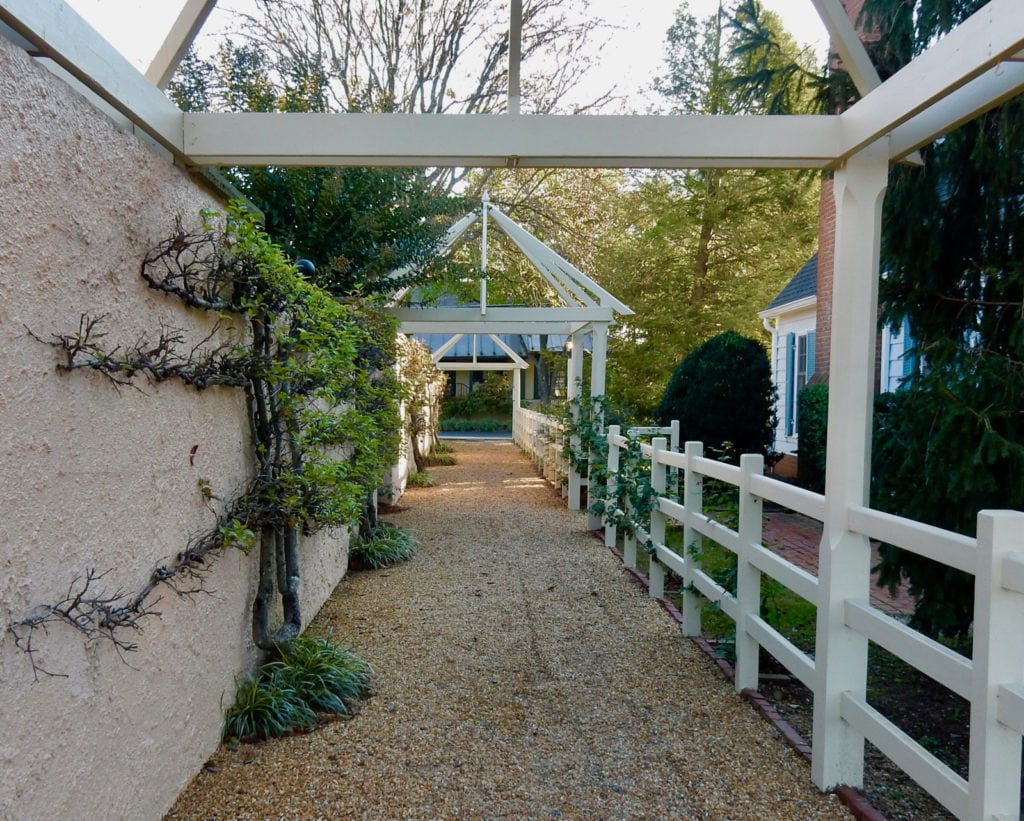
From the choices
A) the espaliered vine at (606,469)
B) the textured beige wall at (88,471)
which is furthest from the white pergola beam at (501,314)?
the textured beige wall at (88,471)

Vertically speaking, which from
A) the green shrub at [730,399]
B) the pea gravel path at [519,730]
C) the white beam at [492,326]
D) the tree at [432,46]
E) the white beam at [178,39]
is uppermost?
the tree at [432,46]

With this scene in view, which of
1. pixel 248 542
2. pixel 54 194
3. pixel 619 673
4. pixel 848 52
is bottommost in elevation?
pixel 619 673

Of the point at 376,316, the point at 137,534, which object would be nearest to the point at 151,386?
the point at 137,534

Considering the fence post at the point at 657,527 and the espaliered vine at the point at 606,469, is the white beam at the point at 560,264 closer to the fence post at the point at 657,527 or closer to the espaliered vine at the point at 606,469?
the espaliered vine at the point at 606,469

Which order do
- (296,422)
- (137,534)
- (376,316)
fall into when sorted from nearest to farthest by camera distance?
(137,534), (296,422), (376,316)


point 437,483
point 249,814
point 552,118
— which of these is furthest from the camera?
point 437,483

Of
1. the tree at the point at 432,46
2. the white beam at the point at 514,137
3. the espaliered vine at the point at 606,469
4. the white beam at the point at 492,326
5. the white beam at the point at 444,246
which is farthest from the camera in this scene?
the tree at the point at 432,46

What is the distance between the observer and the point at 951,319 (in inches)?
185

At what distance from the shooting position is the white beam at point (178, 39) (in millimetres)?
3309

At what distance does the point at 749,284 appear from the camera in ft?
61.1

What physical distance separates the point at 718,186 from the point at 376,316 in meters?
12.4

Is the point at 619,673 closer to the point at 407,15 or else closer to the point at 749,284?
the point at 407,15

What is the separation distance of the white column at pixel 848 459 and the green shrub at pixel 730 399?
791cm

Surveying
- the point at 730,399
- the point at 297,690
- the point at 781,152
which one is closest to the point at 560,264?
the point at 730,399
